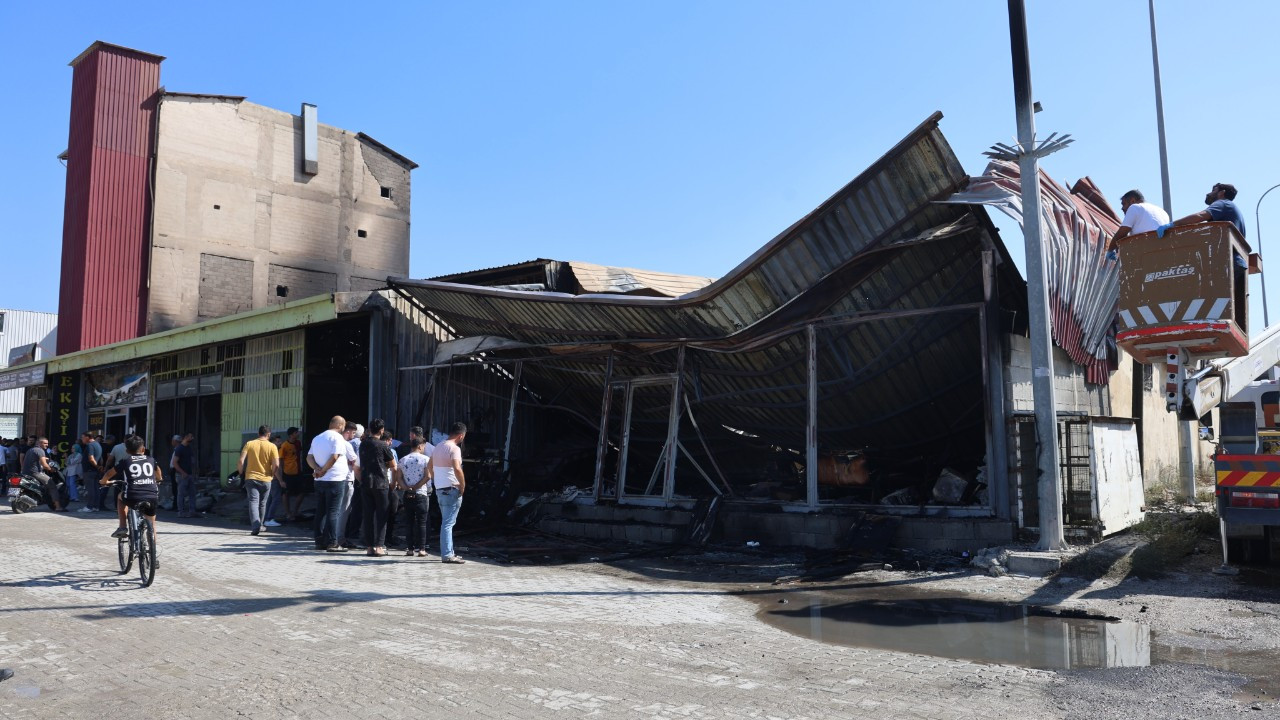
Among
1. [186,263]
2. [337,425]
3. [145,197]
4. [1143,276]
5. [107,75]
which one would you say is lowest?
[337,425]

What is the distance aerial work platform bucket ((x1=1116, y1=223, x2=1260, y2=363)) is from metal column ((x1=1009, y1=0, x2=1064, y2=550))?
980mm

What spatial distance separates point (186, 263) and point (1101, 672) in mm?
30560

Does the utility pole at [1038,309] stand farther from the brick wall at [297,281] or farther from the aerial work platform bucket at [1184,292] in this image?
the brick wall at [297,281]

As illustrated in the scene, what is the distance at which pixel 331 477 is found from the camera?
11.6 metres

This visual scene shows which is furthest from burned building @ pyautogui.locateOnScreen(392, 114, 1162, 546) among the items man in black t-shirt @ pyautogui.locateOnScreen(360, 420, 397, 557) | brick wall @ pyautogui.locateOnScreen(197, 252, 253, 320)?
brick wall @ pyautogui.locateOnScreen(197, 252, 253, 320)

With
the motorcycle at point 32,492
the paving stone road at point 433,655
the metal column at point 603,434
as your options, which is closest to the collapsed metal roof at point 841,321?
the metal column at point 603,434

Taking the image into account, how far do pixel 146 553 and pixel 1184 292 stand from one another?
10.1 m

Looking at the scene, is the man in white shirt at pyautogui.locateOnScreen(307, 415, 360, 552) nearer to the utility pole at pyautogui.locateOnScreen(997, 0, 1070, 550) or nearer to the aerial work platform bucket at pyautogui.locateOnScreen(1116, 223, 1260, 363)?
the utility pole at pyautogui.locateOnScreen(997, 0, 1070, 550)

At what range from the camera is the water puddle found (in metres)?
6.11

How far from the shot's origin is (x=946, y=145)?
9648 millimetres

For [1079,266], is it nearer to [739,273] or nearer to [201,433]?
[739,273]

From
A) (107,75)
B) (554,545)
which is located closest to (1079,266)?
(554,545)

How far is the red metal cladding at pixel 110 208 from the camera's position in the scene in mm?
29375

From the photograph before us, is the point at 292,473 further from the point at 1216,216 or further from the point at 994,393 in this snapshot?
the point at 1216,216
